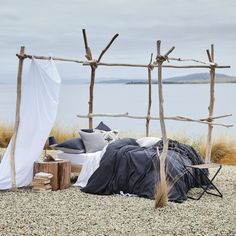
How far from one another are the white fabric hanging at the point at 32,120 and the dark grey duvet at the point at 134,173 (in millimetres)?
778

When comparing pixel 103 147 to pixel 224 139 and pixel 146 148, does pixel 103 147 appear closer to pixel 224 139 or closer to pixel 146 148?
pixel 146 148

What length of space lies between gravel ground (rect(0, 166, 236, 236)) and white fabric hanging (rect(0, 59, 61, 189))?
0.32 m

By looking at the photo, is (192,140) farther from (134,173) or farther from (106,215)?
(106,215)

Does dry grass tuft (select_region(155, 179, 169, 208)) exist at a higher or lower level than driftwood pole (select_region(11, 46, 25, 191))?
lower

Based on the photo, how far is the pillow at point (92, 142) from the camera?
311 inches

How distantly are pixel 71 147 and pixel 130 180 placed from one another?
110 centimetres

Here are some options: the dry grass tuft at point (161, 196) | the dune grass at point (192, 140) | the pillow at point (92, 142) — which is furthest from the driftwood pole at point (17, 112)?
the dune grass at point (192, 140)

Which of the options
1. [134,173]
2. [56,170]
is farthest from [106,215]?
[56,170]

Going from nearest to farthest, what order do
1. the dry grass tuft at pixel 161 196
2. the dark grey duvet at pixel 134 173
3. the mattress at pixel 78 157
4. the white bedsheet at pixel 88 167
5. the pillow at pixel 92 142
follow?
the dry grass tuft at pixel 161 196 < the dark grey duvet at pixel 134 173 < the white bedsheet at pixel 88 167 < the mattress at pixel 78 157 < the pillow at pixel 92 142

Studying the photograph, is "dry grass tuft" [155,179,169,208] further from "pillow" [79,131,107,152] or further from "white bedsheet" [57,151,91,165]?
"pillow" [79,131,107,152]

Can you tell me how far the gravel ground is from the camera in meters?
5.35

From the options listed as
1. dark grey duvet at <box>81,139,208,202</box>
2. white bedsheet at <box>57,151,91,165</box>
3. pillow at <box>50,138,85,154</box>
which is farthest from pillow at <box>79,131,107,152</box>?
dark grey duvet at <box>81,139,208,202</box>

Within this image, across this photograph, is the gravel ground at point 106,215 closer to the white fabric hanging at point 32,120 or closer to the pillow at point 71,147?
the white fabric hanging at point 32,120

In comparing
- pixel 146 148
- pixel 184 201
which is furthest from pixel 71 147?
pixel 184 201
